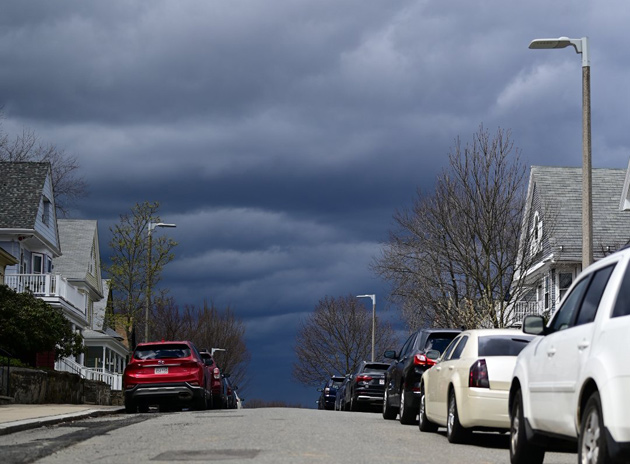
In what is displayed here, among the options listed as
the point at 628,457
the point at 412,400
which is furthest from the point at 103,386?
the point at 628,457

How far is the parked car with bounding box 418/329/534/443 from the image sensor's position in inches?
520

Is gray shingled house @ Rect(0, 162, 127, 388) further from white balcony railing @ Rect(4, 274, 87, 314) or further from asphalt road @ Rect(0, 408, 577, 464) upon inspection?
asphalt road @ Rect(0, 408, 577, 464)

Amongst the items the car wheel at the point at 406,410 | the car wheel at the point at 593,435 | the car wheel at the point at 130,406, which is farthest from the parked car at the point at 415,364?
the car wheel at the point at 593,435

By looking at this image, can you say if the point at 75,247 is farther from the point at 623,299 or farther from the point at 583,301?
the point at 623,299

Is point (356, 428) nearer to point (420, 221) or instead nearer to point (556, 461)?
point (556, 461)

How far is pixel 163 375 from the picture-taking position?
25.4 metres

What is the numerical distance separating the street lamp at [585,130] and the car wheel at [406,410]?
12.7ft

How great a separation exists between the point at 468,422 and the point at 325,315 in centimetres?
7153

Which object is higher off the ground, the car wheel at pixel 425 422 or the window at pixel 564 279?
the window at pixel 564 279

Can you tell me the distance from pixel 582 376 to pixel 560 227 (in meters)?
36.5

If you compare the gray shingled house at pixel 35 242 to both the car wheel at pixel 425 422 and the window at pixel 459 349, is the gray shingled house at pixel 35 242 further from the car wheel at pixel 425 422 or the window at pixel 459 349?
the window at pixel 459 349

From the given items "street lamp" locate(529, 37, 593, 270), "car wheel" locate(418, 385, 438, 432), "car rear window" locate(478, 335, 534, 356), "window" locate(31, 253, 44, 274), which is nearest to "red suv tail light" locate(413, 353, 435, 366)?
"car wheel" locate(418, 385, 438, 432)

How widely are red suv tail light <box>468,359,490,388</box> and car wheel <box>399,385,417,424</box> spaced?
518cm

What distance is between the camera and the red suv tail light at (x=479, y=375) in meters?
13.3
